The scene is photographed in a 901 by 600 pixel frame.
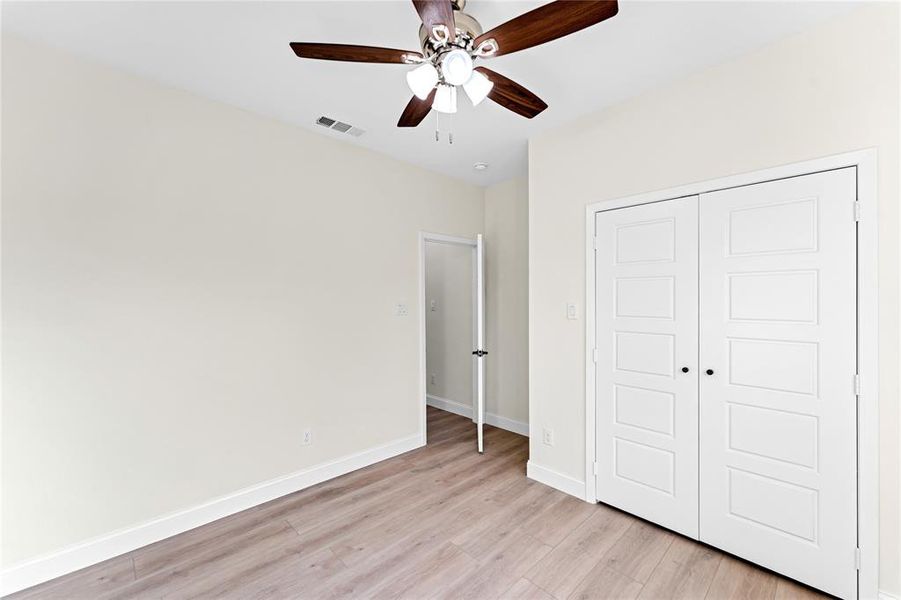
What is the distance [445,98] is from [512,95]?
0.35 m

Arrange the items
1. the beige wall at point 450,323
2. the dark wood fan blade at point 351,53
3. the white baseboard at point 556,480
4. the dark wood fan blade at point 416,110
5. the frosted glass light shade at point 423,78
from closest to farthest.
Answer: the dark wood fan blade at point 351,53 < the frosted glass light shade at point 423,78 < the dark wood fan blade at point 416,110 < the white baseboard at point 556,480 < the beige wall at point 450,323

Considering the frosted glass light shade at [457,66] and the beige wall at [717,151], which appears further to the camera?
the beige wall at [717,151]

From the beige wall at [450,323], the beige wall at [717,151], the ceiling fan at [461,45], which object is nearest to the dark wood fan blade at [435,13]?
the ceiling fan at [461,45]

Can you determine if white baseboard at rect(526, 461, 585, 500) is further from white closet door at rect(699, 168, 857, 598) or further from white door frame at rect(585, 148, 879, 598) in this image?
white door frame at rect(585, 148, 879, 598)

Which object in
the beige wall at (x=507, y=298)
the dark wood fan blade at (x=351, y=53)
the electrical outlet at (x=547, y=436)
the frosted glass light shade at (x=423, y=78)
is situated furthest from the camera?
the beige wall at (x=507, y=298)

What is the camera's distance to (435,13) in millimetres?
1390

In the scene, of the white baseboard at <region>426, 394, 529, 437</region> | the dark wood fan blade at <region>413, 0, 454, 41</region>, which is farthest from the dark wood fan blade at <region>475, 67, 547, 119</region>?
the white baseboard at <region>426, 394, 529, 437</region>

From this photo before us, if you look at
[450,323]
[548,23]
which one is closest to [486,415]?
[450,323]

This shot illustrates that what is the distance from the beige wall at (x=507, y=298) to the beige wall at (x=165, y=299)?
1.41 m

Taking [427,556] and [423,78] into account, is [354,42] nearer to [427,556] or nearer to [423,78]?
[423,78]

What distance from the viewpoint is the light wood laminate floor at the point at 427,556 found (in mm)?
1911

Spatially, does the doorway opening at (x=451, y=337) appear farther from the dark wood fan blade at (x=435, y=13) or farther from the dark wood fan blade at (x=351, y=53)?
the dark wood fan blade at (x=435, y=13)

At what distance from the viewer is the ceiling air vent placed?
2.82 meters

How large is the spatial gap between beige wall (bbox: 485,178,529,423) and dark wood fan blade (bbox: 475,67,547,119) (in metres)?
2.00
